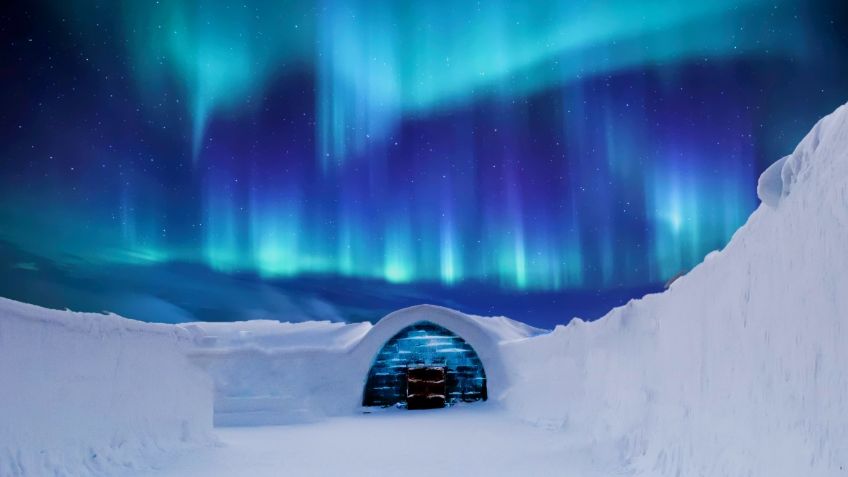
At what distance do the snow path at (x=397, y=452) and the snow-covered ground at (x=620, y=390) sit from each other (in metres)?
0.05

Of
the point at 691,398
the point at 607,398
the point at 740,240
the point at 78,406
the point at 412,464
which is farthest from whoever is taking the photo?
the point at 607,398

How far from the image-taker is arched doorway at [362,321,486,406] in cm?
1966

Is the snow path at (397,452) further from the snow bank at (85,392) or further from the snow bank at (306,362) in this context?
the snow bank at (306,362)

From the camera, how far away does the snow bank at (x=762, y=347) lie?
3.35 m

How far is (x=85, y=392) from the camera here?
6.91 m

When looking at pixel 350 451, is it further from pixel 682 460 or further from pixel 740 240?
pixel 740 240

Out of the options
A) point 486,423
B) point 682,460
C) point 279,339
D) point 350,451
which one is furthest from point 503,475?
point 279,339

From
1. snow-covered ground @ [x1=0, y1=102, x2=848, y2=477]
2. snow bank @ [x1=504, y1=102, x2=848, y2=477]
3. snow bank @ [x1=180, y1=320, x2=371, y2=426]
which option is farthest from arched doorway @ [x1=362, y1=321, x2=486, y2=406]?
snow bank @ [x1=504, y1=102, x2=848, y2=477]

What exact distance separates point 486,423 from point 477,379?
691 cm

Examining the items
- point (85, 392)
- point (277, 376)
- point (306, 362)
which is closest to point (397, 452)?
point (85, 392)

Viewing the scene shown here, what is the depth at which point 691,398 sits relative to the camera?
556 cm

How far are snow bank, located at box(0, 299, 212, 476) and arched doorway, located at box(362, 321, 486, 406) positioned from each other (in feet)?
33.9

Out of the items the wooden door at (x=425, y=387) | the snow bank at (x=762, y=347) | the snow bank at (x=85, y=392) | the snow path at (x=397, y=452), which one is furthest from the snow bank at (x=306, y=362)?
the snow bank at (x=762, y=347)

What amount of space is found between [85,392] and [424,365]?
44.6 feet
